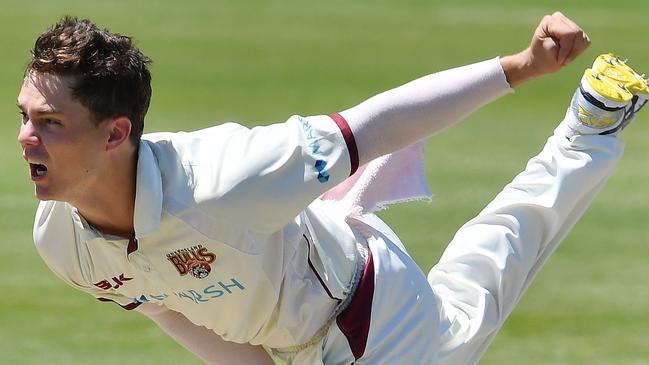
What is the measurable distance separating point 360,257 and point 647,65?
4.14 metres

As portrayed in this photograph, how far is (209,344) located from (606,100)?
1377 mm

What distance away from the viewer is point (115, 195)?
306 centimetres

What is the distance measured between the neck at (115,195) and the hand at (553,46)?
984 mm

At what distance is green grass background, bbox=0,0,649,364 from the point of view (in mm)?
4836

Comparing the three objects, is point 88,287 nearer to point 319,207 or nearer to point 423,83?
point 319,207

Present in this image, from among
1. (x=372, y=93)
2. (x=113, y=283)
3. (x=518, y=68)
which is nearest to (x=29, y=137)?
(x=113, y=283)

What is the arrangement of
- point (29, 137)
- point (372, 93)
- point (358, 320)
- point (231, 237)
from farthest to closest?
point (372, 93) < point (358, 320) < point (231, 237) < point (29, 137)

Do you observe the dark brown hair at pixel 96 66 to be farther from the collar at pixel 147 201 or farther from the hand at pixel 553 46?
the hand at pixel 553 46

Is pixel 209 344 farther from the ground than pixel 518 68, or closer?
closer

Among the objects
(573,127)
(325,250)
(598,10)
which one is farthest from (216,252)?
(598,10)

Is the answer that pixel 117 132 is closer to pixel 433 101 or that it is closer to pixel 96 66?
pixel 96 66

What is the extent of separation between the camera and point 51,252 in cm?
327

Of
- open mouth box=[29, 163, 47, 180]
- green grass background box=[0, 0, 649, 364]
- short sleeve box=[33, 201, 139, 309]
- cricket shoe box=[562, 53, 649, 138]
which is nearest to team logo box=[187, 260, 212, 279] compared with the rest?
short sleeve box=[33, 201, 139, 309]

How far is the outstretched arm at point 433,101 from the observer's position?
120 inches
